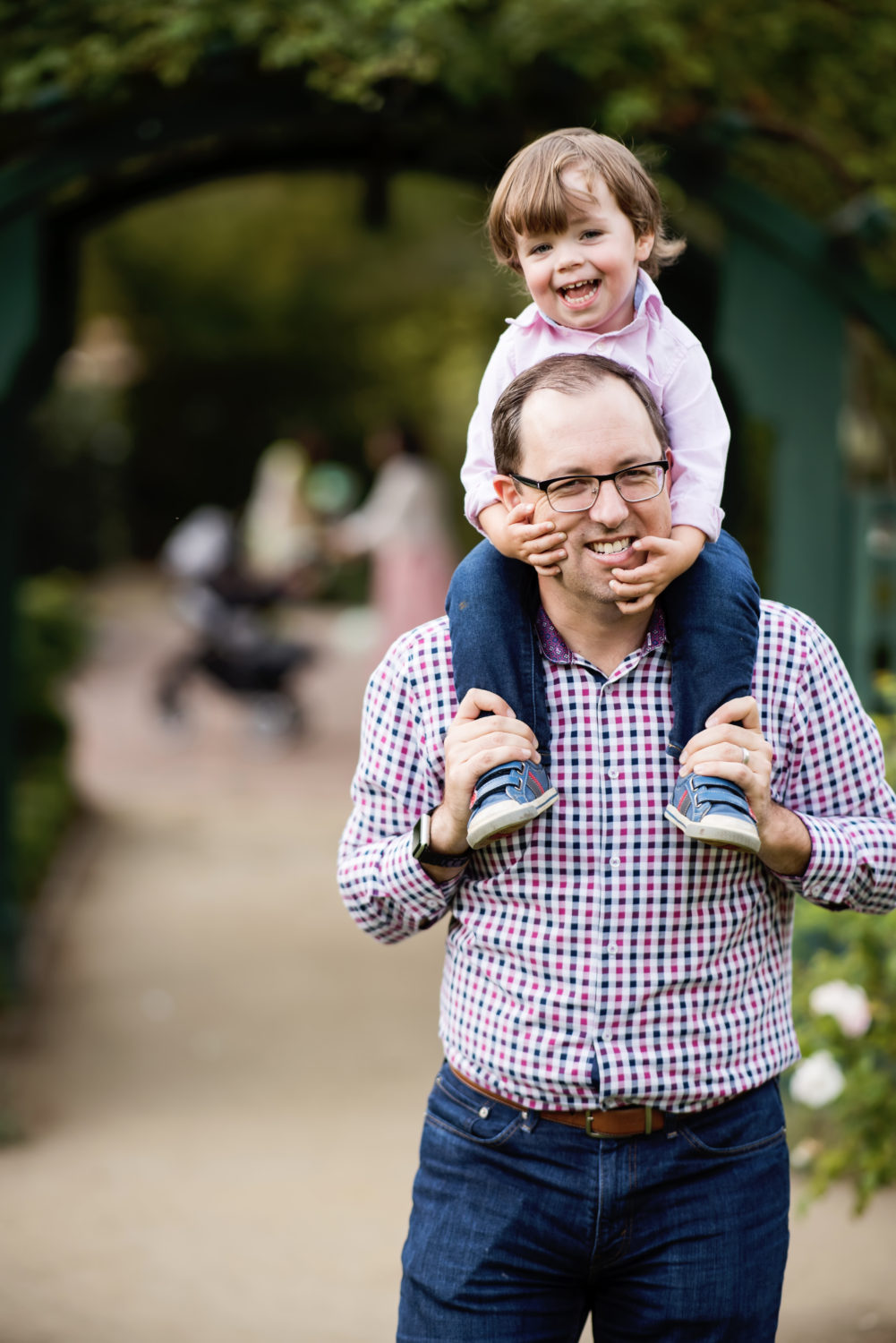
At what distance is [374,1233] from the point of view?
13.5 ft

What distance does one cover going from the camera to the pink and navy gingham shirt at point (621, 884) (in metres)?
1.88

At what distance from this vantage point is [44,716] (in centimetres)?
843

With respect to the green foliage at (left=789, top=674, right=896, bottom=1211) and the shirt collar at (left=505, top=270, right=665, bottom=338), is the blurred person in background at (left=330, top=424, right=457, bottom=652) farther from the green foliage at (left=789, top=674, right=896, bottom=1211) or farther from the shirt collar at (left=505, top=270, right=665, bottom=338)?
the shirt collar at (left=505, top=270, right=665, bottom=338)

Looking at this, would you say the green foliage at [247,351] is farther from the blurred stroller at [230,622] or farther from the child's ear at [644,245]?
the child's ear at [644,245]

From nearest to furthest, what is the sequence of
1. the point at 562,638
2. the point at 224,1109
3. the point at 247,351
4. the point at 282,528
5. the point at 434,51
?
the point at 562,638 < the point at 434,51 < the point at 224,1109 < the point at 282,528 < the point at 247,351

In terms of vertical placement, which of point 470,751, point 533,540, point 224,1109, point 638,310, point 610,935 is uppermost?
point 638,310

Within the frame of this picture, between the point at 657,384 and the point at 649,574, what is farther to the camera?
the point at 657,384

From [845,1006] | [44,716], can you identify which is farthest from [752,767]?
[44,716]

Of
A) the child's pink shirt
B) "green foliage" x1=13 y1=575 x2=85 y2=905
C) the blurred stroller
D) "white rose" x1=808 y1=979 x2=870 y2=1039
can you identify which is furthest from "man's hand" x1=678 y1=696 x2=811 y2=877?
the blurred stroller

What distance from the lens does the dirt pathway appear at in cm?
371

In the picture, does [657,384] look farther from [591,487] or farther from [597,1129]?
[597,1129]

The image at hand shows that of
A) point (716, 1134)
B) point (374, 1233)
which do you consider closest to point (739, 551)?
point (716, 1134)

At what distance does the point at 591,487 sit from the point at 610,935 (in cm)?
56

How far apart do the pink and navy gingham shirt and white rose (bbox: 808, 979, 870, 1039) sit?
146 cm
